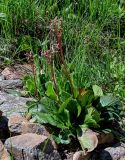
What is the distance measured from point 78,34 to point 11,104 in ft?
3.48

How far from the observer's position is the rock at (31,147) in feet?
9.03

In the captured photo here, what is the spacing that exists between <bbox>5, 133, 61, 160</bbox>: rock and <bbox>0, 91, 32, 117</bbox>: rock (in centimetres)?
37

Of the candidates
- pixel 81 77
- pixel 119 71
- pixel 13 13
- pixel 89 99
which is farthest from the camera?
pixel 13 13

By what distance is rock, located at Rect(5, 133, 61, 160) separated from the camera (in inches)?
108

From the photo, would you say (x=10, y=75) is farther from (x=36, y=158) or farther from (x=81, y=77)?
(x=36, y=158)

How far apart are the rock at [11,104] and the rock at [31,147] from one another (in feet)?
1.22

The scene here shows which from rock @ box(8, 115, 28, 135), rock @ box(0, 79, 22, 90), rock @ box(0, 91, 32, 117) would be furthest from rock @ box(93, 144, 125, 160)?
rock @ box(0, 79, 22, 90)

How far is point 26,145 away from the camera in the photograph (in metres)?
2.77

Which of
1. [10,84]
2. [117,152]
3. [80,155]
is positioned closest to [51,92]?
[80,155]

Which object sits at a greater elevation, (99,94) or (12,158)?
(99,94)

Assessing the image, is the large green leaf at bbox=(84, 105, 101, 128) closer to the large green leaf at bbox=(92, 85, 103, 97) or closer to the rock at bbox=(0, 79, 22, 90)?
the large green leaf at bbox=(92, 85, 103, 97)

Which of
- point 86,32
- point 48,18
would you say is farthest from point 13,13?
point 86,32

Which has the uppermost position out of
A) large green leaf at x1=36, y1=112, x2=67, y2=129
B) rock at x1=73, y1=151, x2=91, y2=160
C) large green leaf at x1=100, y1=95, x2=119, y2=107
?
large green leaf at x1=100, y1=95, x2=119, y2=107

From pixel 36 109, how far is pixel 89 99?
35cm
